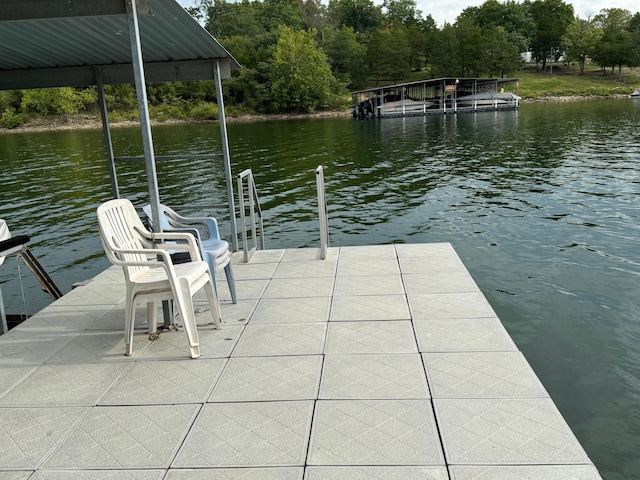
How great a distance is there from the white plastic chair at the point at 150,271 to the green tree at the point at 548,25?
85.6 metres

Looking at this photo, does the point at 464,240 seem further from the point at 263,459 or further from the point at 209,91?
the point at 209,91

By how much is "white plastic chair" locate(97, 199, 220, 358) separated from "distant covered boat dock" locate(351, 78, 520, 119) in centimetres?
4666

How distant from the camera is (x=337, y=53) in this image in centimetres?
7288

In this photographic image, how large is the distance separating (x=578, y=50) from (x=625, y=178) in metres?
68.6

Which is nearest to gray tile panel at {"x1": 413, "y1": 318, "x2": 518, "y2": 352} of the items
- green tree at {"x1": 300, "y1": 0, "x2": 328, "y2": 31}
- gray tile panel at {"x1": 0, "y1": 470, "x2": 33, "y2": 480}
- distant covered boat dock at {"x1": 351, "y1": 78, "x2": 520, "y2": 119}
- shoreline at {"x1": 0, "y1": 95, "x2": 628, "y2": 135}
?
gray tile panel at {"x1": 0, "y1": 470, "x2": 33, "y2": 480}

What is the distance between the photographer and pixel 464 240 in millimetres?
9734

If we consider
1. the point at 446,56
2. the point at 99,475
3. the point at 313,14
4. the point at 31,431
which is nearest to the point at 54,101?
the point at 446,56

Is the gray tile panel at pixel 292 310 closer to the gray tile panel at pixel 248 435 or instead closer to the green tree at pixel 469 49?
the gray tile panel at pixel 248 435

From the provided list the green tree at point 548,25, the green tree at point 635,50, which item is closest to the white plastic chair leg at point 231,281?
the green tree at point 635,50

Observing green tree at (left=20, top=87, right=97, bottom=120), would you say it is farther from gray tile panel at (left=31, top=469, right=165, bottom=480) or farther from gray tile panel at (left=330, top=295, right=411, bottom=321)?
gray tile panel at (left=31, top=469, right=165, bottom=480)

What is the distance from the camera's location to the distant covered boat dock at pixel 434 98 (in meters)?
50.2

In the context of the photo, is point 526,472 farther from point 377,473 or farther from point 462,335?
point 462,335

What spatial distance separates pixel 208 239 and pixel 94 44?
2022mm

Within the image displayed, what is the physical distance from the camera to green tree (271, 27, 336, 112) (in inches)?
2419
